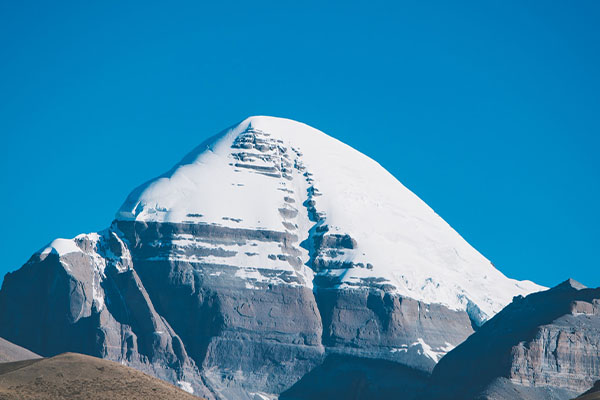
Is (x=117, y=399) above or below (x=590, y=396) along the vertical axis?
below

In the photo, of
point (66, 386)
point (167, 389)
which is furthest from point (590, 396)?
point (66, 386)

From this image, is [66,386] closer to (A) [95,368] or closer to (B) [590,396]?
(A) [95,368]

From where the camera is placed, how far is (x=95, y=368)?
159625 millimetres

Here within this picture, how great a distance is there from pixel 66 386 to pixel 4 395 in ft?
25.9

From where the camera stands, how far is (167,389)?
158 m

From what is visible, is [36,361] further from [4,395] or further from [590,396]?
[590,396]

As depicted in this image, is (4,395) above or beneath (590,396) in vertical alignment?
beneath

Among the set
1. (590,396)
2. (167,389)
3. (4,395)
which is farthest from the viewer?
(590,396)

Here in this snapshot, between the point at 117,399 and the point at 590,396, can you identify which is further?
the point at 590,396

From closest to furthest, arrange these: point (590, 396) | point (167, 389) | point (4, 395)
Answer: point (4, 395) → point (167, 389) → point (590, 396)

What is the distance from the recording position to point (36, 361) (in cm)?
16225

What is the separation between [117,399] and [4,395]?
11.1 metres

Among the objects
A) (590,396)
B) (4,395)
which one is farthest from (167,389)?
(590,396)

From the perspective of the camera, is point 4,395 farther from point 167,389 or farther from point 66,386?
point 167,389
